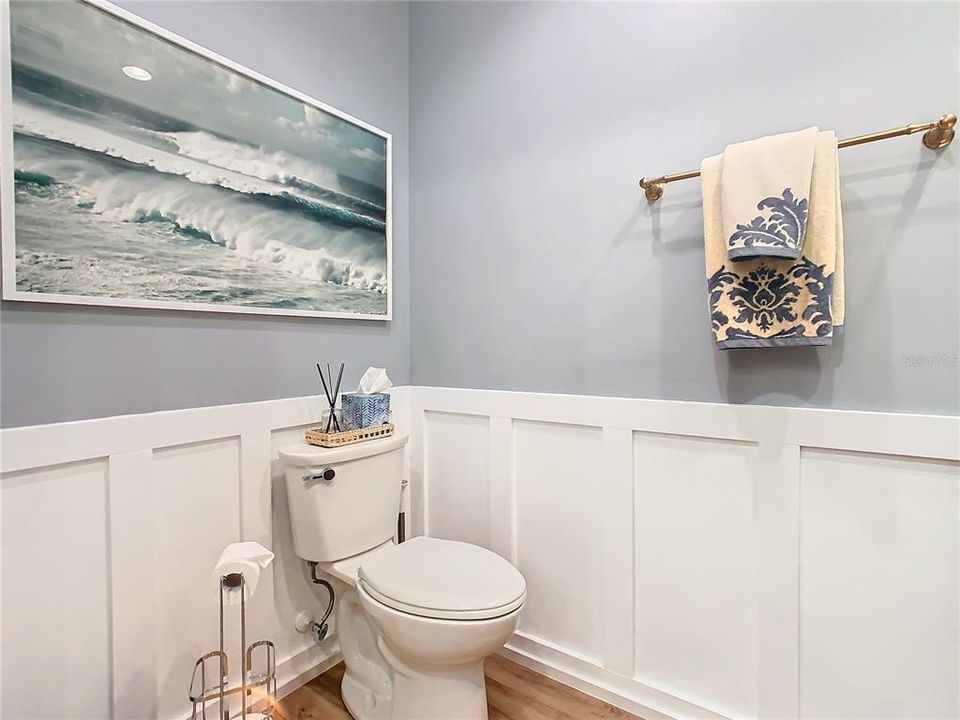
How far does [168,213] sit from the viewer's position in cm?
127

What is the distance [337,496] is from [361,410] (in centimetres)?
27

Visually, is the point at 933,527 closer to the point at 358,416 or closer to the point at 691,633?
the point at 691,633

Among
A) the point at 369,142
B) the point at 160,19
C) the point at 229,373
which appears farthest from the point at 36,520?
the point at 369,142

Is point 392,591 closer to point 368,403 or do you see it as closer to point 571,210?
point 368,403

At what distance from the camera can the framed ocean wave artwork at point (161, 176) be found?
1.07m

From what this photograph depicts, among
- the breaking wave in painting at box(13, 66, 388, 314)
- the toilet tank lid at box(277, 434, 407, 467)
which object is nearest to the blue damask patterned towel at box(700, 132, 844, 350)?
the toilet tank lid at box(277, 434, 407, 467)

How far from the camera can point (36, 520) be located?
1085mm

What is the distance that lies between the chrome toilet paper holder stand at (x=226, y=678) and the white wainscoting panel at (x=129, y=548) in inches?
1.5

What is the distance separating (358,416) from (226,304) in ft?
1.62

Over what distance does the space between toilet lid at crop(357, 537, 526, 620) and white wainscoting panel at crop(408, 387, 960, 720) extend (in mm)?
313

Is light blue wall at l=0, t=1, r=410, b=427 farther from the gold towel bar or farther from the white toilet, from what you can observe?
the gold towel bar

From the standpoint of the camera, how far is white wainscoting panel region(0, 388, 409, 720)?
42.3 inches

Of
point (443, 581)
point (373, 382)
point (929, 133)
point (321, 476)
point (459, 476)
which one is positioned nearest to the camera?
point (929, 133)

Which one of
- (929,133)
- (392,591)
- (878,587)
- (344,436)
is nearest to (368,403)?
(344,436)
